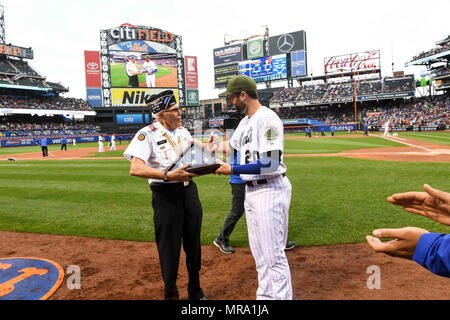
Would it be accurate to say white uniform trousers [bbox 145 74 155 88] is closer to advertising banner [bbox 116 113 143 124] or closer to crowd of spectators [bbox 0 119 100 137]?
advertising banner [bbox 116 113 143 124]

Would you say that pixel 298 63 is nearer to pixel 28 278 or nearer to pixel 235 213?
pixel 235 213

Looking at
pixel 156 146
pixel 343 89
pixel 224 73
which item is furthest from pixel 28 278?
pixel 224 73

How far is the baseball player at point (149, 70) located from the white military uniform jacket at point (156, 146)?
49556mm

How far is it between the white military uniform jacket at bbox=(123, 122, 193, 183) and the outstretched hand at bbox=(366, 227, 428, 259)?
6.88ft

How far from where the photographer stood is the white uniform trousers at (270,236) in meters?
2.39

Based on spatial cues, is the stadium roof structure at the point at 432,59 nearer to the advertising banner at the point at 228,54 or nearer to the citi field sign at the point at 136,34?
the advertising banner at the point at 228,54

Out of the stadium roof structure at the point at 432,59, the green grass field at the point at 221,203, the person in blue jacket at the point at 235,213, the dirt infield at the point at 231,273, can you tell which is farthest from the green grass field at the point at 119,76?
the person in blue jacket at the point at 235,213

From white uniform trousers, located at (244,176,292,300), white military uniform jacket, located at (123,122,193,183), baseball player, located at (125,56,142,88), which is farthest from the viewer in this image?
baseball player, located at (125,56,142,88)

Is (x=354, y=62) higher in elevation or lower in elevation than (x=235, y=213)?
higher

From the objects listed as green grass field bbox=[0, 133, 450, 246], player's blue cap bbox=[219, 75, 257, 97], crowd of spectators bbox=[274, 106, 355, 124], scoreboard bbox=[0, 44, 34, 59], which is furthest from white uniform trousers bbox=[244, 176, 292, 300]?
scoreboard bbox=[0, 44, 34, 59]

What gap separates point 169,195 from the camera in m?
2.87

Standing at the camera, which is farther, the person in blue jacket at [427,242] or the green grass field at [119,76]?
the green grass field at [119,76]

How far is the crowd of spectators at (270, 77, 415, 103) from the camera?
48.7m

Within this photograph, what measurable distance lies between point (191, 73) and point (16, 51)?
3101cm
